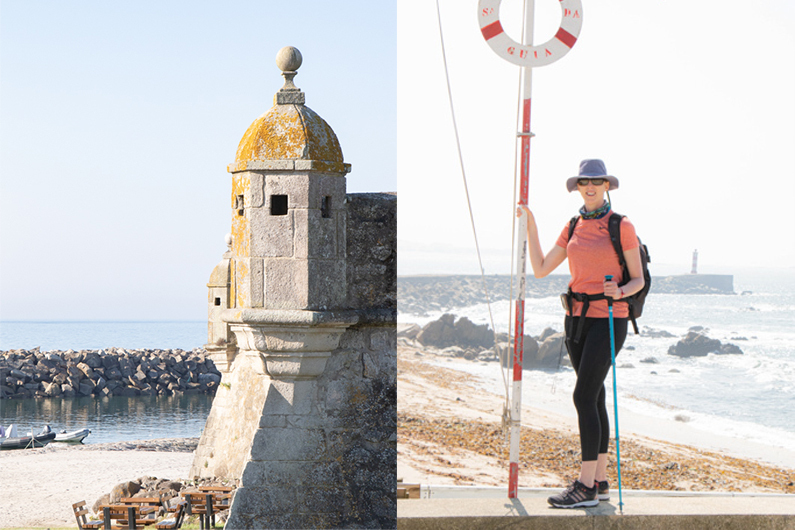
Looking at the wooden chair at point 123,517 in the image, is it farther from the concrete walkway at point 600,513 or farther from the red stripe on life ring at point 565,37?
Answer: the red stripe on life ring at point 565,37

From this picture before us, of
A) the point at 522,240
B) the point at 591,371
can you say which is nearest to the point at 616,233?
the point at 522,240

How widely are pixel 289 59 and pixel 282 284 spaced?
1.64m

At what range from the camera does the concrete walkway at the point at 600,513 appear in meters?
4.64

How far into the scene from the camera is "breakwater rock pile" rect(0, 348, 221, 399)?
2215 inches

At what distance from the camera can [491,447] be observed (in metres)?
5.03

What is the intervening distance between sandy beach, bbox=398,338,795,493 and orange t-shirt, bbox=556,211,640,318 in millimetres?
735

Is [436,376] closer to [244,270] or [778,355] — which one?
[244,270]

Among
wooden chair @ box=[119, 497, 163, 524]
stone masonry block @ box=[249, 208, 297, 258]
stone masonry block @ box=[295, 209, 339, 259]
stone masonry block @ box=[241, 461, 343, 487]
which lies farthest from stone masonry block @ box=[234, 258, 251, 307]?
wooden chair @ box=[119, 497, 163, 524]

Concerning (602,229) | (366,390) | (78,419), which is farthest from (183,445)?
(602,229)

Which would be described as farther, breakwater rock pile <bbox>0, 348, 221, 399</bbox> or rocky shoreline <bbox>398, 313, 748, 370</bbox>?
breakwater rock pile <bbox>0, 348, 221, 399</bbox>

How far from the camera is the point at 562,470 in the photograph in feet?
16.9

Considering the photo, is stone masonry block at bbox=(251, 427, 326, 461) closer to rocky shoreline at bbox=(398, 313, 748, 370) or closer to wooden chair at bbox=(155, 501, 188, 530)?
rocky shoreline at bbox=(398, 313, 748, 370)

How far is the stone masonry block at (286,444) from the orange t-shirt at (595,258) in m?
2.76

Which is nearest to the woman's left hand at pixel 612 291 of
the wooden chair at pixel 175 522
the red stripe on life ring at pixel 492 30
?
the red stripe on life ring at pixel 492 30
